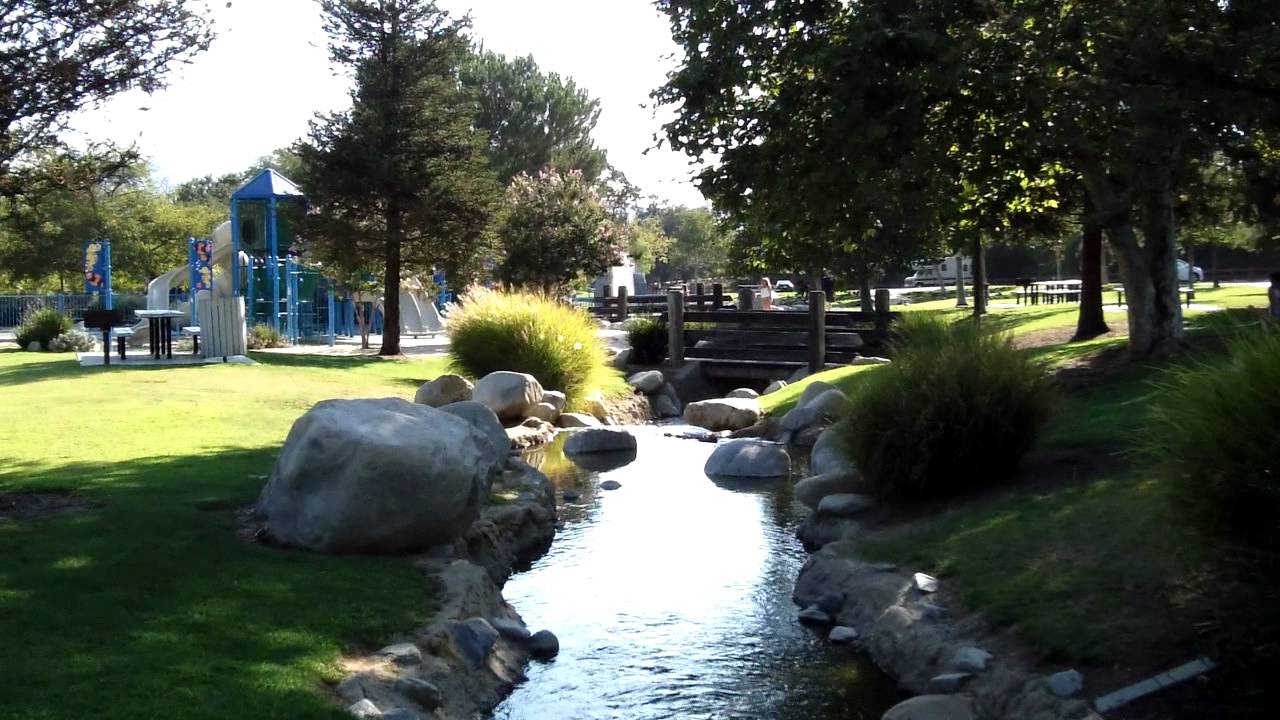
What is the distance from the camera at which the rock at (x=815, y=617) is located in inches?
325

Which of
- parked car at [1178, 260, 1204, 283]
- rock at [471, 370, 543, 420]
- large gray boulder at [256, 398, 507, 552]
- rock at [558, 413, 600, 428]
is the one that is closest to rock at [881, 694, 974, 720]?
large gray boulder at [256, 398, 507, 552]

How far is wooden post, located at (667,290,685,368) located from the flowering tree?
10.2 metres

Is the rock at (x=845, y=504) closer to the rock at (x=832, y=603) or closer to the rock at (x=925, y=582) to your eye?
the rock at (x=832, y=603)

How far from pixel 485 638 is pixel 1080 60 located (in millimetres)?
8356

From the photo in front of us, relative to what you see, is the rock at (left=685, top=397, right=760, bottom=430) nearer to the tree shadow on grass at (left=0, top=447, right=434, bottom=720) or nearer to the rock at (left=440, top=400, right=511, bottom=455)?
the rock at (left=440, top=400, right=511, bottom=455)

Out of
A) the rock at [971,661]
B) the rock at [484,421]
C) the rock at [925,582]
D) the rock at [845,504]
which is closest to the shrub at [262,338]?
the rock at [484,421]

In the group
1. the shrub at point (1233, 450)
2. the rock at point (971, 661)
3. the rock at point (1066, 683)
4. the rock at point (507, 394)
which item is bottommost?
the rock at point (971, 661)

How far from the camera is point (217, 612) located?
6.46m

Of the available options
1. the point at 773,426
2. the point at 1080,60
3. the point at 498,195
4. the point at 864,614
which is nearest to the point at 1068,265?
the point at 498,195

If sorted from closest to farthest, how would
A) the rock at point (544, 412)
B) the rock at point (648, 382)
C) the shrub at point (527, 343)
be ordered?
the rock at point (544, 412) → the shrub at point (527, 343) → the rock at point (648, 382)

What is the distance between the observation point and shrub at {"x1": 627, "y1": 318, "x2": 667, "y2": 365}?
26.1 metres

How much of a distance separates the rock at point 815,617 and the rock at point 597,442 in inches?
321

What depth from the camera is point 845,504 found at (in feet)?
34.1

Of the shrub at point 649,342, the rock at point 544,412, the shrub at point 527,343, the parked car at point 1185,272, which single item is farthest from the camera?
the parked car at point 1185,272
